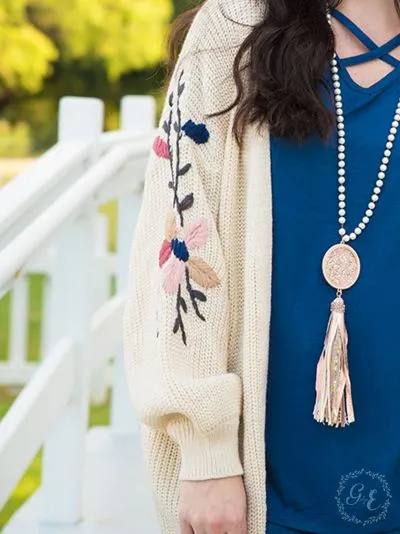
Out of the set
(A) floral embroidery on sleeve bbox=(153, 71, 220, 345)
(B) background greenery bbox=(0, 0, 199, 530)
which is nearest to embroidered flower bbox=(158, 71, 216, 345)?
(A) floral embroidery on sleeve bbox=(153, 71, 220, 345)

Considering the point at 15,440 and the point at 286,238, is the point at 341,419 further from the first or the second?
the point at 15,440

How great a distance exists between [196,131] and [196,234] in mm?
148

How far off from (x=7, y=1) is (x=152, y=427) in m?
18.8

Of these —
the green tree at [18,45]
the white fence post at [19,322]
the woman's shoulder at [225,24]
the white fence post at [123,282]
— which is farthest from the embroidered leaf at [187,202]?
the green tree at [18,45]

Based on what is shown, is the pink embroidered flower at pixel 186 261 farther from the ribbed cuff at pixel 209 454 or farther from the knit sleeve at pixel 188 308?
the ribbed cuff at pixel 209 454

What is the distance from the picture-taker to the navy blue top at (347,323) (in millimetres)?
1804

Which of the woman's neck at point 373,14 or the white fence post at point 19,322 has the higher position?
the woman's neck at point 373,14

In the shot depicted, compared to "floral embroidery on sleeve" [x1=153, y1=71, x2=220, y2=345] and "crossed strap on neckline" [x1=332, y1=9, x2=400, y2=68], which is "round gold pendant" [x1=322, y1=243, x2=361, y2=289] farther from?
"crossed strap on neckline" [x1=332, y1=9, x2=400, y2=68]

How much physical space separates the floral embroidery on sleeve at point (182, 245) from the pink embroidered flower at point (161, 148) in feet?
0.07

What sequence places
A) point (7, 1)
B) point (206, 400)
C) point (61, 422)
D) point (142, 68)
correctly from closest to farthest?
point (206, 400) → point (61, 422) → point (7, 1) → point (142, 68)

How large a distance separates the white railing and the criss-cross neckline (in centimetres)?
89

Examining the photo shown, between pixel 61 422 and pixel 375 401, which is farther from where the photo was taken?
pixel 61 422

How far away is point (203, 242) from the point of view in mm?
1835

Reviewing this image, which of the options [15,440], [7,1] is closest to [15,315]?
[15,440]
